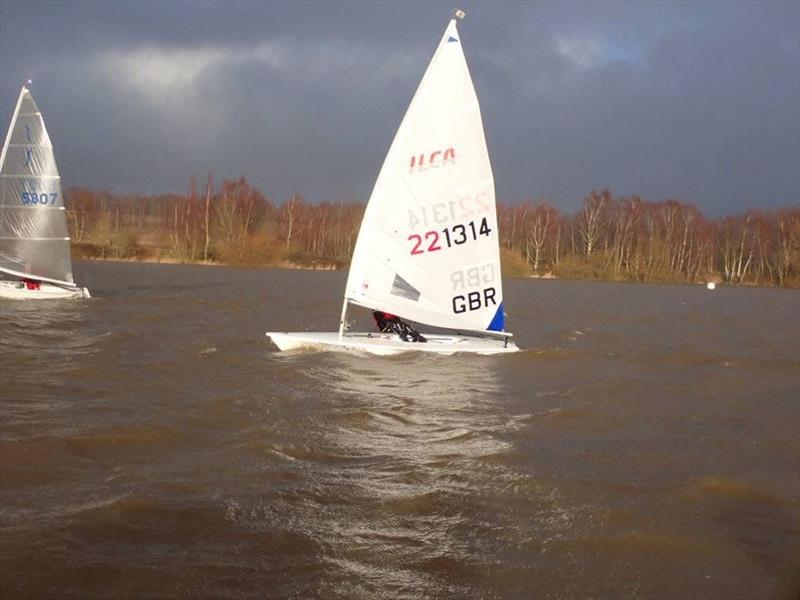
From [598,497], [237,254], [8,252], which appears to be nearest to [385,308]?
[598,497]

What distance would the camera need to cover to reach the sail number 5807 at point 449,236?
14.2 m

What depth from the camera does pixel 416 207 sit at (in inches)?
558

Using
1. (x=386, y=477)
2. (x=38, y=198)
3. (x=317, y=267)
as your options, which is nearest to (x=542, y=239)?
(x=317, y=267)

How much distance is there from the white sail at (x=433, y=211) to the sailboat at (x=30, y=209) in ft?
43.0

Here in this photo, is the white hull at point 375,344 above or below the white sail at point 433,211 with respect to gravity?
below

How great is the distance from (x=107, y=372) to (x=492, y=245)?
23.4ft

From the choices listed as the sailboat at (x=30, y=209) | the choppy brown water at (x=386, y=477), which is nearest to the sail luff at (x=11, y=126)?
the sailboat at (x=30, y=209)

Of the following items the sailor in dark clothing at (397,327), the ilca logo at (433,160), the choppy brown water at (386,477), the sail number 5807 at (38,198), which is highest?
the ilca logo at (433,160)

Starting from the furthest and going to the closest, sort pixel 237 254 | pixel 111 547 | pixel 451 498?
pixel 237 254 → pixel 451 498 → pixel 111 547

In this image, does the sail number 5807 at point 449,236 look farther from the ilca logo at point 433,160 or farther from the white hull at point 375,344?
the white hull at point 375,344

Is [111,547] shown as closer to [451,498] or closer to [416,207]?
[451,498]

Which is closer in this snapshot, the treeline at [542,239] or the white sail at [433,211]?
the white sail at [433,211]

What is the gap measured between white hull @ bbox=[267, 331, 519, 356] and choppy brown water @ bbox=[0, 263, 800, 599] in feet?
0.91

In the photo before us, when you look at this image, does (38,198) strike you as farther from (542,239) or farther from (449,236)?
(542,239)
